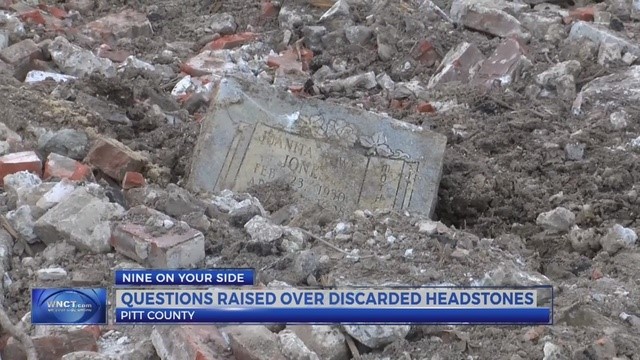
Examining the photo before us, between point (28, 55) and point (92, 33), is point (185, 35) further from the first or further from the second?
point (28, 55)

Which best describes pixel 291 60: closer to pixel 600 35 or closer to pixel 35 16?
pixel 35 16

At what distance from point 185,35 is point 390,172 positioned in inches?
132

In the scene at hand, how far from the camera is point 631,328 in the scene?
390 centimetres

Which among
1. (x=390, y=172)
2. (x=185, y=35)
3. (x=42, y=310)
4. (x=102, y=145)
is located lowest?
(x=185, y=35)

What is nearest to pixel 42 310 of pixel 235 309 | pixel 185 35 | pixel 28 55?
pixel 235 309

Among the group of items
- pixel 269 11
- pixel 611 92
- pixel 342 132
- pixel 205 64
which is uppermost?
pixel 342 132

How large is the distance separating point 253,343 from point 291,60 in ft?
14.9

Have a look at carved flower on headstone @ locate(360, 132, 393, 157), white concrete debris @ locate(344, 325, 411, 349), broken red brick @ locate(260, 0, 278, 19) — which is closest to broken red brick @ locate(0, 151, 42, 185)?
carved flower on headstone @ locate(360, 132, 393, 157)

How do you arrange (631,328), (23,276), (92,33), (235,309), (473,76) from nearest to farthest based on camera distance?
(235,309), (631,328), (23,276), (473,76), (92,33)

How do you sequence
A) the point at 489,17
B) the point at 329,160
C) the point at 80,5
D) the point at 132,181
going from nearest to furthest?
A: 1. the point at 132,181
2. the point at 329,160
3. the point at 489,17
4. the point at 80,5

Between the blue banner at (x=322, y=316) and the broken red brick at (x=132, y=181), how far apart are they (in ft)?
5.08

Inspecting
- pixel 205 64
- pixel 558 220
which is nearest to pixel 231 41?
pixel 205 64

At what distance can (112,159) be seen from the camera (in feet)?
17.5

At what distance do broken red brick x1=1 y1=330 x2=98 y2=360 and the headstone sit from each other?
1944mm
